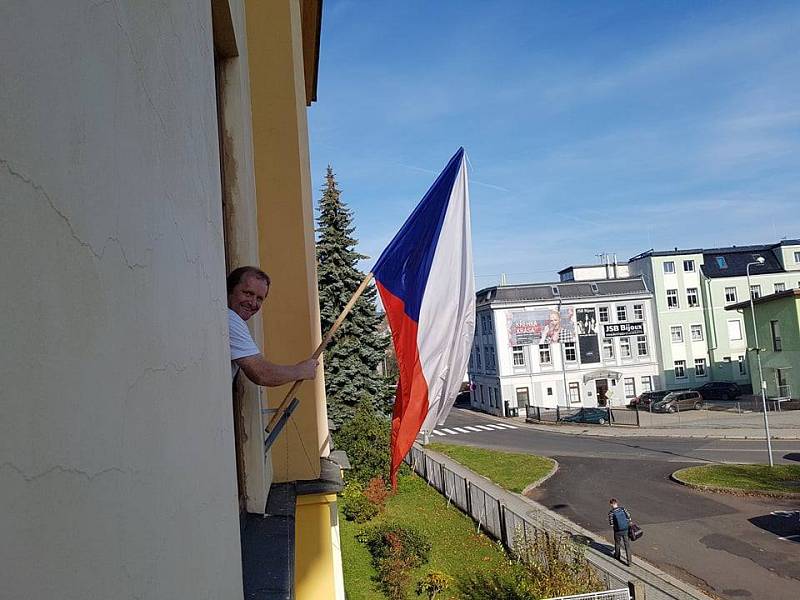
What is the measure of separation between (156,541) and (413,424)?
3.89 m

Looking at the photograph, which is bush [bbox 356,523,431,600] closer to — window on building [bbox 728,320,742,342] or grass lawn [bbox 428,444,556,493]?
grass lawn [bbox 428,444,556,493]

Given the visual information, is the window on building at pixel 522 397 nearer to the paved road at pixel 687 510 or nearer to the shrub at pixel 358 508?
the paved road at pixel 687 510

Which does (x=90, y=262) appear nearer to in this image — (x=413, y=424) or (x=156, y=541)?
(x=156, y=541)

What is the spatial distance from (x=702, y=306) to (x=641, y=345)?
5.70m

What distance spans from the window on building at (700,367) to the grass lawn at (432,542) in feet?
112

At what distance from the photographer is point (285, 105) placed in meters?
5.40

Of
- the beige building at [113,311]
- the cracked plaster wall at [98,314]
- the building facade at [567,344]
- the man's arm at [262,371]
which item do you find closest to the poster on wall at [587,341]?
the building facade at [567,344]

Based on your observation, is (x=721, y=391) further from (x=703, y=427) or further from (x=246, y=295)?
(x=246, y=295)

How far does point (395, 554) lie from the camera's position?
48.1 ft

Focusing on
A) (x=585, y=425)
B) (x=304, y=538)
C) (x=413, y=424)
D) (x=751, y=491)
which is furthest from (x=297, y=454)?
(x=585, y=425)

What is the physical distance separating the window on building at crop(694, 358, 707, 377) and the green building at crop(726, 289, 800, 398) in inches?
340

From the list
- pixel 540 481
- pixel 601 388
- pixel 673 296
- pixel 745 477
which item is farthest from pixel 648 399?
pixel 745 477

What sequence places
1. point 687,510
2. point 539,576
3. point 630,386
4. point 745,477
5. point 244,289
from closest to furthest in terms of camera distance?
point 244,289
point 539,576
point 687,510
point 745,477
point 630,386

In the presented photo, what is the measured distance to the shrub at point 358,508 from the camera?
19578 mm
